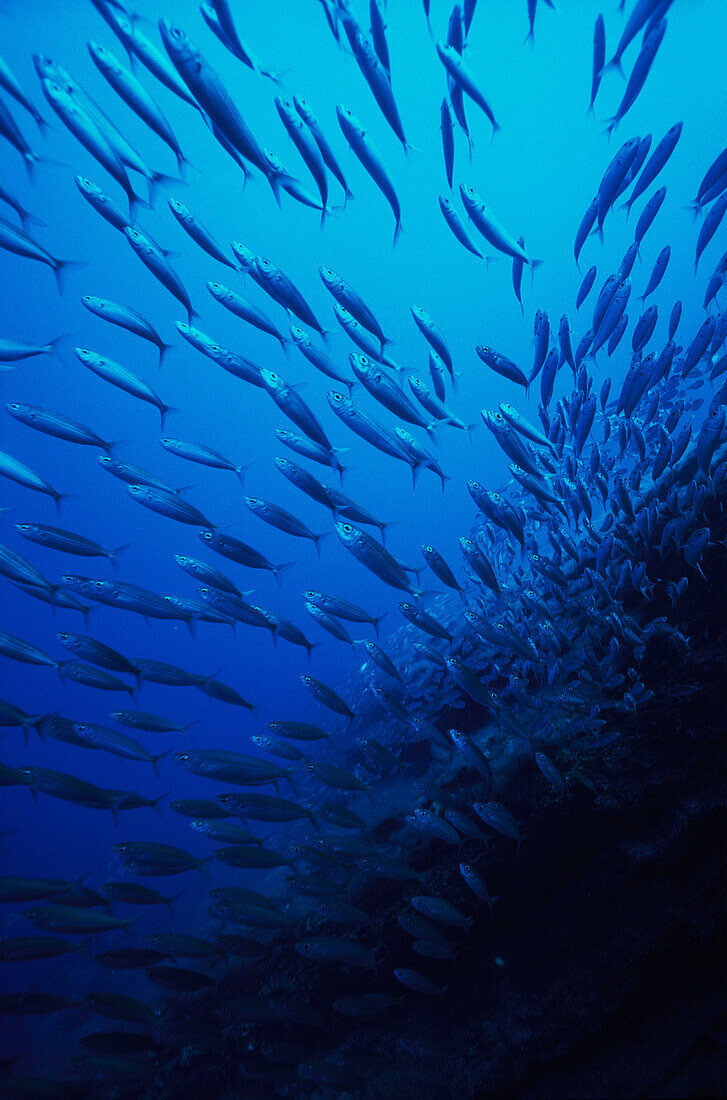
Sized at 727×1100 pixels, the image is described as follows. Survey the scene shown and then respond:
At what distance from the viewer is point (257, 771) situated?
4.06 m

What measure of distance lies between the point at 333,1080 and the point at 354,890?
1.15 metres

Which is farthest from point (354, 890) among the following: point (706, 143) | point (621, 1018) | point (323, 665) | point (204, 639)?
point (204, 639)

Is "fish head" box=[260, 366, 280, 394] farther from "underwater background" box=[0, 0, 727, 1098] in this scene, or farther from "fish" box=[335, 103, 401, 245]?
"fish" box=[335, 103, 401, 245]

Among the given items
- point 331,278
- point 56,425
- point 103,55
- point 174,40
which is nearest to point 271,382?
point 331,278

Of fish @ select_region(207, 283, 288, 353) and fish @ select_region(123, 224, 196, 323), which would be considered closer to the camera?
fish @ select_region(123, 224, 196, 323)

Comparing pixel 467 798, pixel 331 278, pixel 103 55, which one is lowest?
pixel 467 798

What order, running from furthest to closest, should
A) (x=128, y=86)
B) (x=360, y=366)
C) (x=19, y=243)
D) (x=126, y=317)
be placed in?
(x=360, y=366)
(x=126, y=317)
(x=19, y=243)
(x=128, y=86)

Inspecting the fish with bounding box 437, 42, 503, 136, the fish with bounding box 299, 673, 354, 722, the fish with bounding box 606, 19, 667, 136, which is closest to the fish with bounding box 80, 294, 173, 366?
the fish with bounding box 437, 42, 503, 136

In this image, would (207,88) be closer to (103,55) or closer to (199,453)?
(103,55)

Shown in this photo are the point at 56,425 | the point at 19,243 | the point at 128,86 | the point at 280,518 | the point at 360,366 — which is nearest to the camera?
the point at 128,86

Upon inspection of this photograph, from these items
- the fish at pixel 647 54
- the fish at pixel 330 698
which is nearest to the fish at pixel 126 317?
the fish at pixel 330 698

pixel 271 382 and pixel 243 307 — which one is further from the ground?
pixel 243 307

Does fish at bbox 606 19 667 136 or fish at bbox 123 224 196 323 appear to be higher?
fish at bbox 123 224 196 323

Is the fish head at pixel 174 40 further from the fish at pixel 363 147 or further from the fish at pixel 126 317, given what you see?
the fish at pixel 126 317
